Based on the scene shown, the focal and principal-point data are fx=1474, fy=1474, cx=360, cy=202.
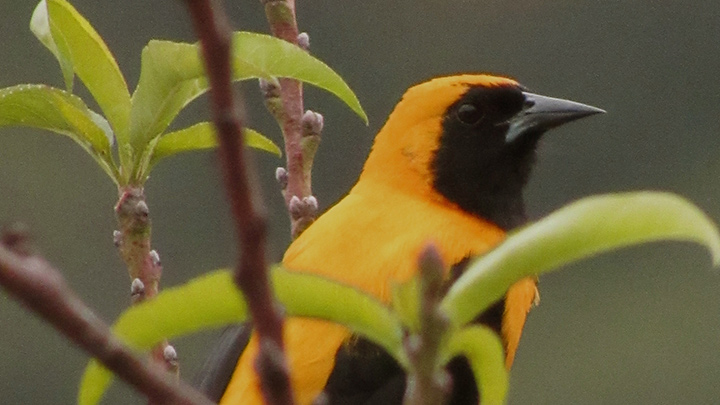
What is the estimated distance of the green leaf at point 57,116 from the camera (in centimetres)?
233

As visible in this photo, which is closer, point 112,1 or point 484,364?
point 484,364

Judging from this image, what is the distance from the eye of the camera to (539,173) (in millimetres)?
14914

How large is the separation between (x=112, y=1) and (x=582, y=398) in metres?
7.72

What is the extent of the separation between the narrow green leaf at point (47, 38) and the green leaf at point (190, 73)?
0.50 feet

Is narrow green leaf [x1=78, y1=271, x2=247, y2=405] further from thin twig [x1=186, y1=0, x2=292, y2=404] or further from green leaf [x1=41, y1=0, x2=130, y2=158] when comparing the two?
green leaf [x1=41, y1=0, x2=130, y2=158]

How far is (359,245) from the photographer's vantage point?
2.91 metres

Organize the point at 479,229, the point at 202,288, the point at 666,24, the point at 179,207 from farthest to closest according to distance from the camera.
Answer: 1. the point at 666,24
2. the point at 179,207
3. the point at 479,229
4. the point at 202,288

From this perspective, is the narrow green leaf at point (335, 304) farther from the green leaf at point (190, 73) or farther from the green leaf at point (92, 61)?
the green leaf at point (92, 61)

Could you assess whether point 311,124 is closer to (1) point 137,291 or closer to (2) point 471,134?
(1) point 137,291

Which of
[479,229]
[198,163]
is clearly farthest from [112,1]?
[479,229]

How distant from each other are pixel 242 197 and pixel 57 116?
163cm

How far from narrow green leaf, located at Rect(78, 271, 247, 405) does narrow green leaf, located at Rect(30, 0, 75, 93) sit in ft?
4.21

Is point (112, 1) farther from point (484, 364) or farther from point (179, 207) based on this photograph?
point (484, 364)

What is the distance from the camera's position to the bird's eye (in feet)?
12.4
